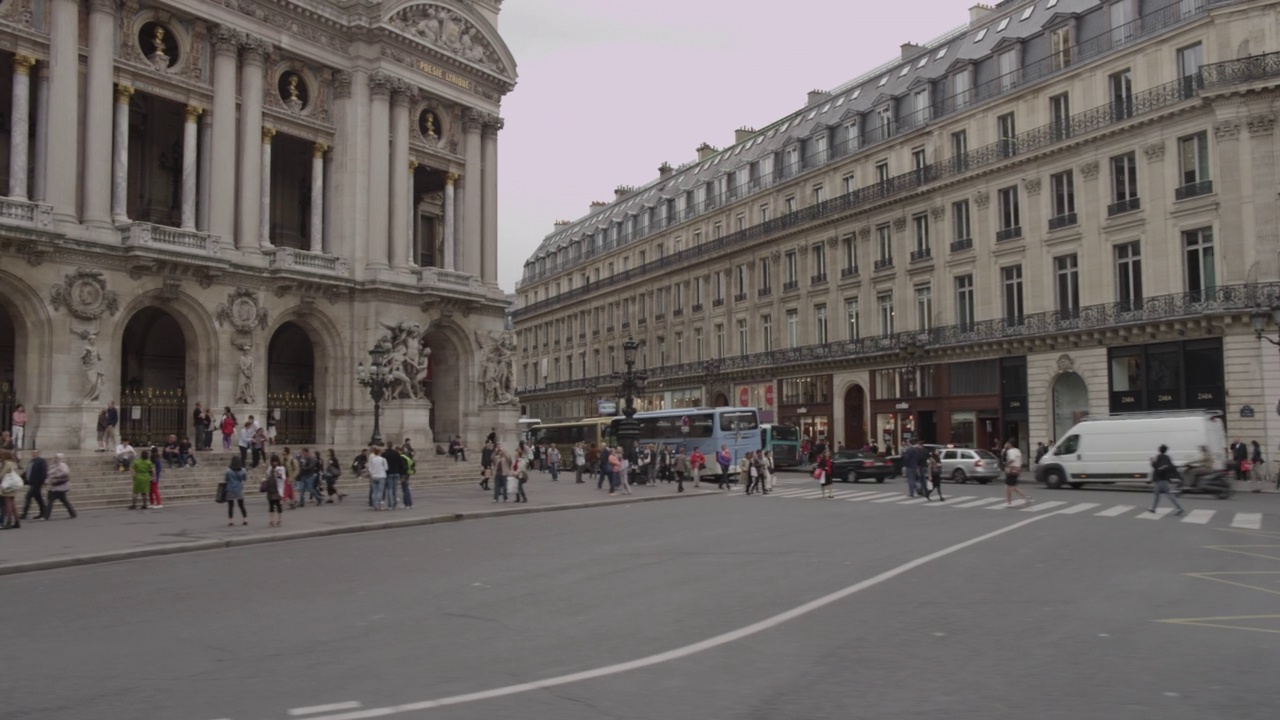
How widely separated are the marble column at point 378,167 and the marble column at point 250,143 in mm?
4756

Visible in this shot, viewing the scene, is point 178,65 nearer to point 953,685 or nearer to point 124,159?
point 124,159

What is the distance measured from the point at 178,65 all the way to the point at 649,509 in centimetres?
2373

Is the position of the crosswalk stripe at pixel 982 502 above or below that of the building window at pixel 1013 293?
below

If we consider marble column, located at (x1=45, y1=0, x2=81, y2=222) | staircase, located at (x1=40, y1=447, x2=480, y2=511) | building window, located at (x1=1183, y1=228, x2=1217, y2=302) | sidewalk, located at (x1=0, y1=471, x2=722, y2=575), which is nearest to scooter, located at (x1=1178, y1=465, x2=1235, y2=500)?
building window, located at (x1=1183, y1=228, x2=1217, y2=302)

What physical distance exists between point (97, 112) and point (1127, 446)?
34.4 meters

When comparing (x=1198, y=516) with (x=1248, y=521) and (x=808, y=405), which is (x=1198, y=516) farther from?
(x=808, y=405)

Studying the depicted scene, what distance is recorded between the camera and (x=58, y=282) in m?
30.2

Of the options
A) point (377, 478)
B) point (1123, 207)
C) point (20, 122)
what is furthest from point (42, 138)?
point (1123, 207)

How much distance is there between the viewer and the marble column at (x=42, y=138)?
3070 cm

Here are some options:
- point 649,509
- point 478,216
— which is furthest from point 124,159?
point 649,509

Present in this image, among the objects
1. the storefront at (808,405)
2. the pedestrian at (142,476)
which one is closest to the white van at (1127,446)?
the storefront at (808,405)

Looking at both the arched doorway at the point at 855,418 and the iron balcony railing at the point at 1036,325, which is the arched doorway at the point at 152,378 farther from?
the arched doorway at the point at 855,418

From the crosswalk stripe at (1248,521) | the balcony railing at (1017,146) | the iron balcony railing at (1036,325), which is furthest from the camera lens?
the balcony railing at (1017,146)

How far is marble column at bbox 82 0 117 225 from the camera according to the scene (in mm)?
31688
